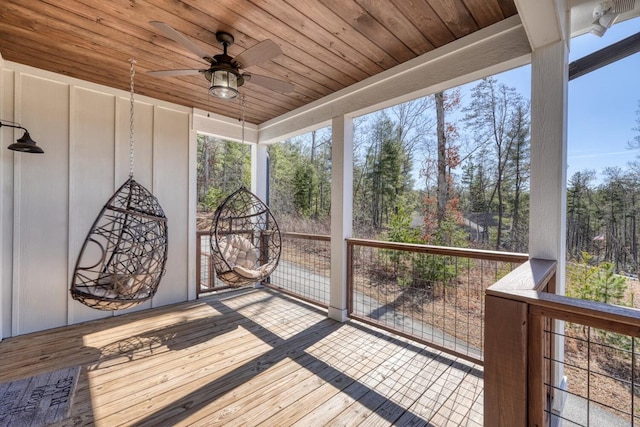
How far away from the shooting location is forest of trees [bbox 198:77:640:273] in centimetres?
291

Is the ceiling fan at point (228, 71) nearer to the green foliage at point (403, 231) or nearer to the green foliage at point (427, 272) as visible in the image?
the green foliage at point (427, 272)

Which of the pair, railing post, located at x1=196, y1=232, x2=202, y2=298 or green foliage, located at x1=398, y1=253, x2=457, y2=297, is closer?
green foliage, located at x1=398, y1=253, x2=457, y2=297

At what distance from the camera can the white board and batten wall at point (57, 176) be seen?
2.84 m

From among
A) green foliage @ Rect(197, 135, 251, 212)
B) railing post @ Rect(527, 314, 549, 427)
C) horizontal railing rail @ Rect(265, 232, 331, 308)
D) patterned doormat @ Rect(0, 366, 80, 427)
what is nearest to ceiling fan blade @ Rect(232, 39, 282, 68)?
railing post @ Rect(527, 314, 549, 427)

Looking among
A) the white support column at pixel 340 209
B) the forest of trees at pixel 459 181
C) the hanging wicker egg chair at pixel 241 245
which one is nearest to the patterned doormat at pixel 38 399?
the hanging wicker egg chair at pixel 241 245

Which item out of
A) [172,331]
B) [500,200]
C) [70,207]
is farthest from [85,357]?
[500,200]

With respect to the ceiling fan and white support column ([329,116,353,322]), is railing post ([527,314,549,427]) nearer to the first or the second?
the ceiling fan

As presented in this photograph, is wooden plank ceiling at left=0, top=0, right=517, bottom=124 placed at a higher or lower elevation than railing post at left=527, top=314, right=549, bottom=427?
higher

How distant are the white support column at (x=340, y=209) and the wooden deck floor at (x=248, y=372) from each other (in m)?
0.29

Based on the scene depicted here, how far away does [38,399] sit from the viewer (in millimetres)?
1906

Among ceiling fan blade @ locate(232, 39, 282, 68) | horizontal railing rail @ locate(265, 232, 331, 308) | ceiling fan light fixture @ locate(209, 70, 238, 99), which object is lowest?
horizontal railing rail @ locate(265, 232, 331, 308)

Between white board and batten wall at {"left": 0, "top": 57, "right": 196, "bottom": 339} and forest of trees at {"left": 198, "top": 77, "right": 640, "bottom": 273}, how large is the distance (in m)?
1.48

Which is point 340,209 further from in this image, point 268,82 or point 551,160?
point 551,160

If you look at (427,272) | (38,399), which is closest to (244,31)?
(38,399)
